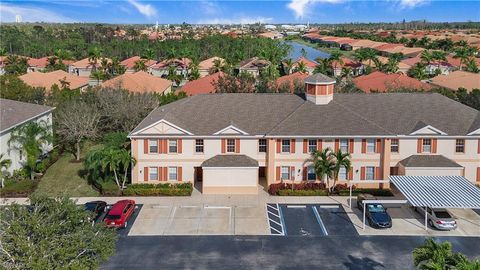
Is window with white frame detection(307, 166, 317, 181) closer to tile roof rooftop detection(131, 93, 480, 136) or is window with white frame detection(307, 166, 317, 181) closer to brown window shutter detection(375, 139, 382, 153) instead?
tile roof rooftop detection(131, 93, 480, 136)

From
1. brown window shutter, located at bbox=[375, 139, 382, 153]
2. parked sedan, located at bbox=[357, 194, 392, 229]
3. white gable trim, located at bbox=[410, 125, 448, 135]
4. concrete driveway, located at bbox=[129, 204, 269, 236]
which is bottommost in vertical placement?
concrete driveway, located at bbox=[129, 204, 269, 236]

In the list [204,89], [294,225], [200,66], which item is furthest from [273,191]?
[200,66]

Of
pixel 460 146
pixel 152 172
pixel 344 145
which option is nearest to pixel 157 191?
pixel 152 172

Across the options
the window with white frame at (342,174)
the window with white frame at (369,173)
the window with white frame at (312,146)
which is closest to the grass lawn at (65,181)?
the window with white frame at (312,146)

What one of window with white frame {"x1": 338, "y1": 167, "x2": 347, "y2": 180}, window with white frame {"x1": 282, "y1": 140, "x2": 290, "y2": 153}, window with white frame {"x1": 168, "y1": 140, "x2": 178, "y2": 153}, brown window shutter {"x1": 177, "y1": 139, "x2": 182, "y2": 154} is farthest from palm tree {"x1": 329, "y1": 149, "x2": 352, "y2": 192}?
window with white frame {"x1": 168, "y1": 140, "x2": 178, "y2": 153}

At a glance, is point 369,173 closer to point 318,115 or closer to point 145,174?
point 318,115

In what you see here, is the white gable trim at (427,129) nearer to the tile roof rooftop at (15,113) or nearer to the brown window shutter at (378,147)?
the brown window shutter at (378,147)
